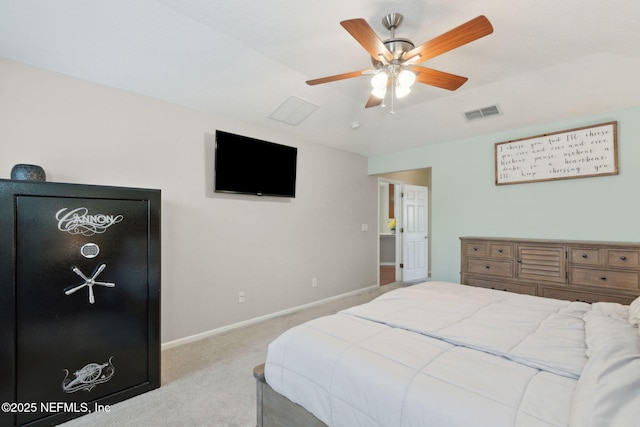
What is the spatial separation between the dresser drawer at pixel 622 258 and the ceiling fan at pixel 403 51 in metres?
2.20

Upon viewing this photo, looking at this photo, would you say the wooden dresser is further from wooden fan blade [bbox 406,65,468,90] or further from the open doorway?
the open doorway

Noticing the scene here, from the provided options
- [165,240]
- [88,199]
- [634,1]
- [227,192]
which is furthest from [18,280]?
[634,1]

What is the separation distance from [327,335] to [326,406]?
0.32 metres

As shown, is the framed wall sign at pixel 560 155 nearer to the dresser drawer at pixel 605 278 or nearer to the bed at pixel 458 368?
the dresser drawer at pixel 605 278

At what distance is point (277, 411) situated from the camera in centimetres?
155

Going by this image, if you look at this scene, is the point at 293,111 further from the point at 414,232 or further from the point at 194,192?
the point at 414,232

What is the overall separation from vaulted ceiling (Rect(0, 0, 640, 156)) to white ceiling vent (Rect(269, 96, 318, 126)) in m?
0.06

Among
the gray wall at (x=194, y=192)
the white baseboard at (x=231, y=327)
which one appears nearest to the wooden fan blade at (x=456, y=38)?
the gray wall at (x=194, y=192)

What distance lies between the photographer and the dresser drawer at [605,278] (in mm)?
2674

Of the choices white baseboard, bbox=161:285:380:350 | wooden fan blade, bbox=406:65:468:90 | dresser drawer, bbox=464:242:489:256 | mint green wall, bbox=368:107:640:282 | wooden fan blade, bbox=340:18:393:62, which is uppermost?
wooden fan blade, bbox=340:18:393:62

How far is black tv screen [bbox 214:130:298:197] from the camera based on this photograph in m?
3.26

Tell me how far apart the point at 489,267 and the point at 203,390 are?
319 centimetres

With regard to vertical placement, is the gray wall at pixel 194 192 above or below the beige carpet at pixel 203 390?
above

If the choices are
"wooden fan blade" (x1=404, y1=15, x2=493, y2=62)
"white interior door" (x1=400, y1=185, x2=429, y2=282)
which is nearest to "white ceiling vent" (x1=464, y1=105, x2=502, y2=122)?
"wooden fan blade" (x1=404, y1=15, x2=493, y2=62)
